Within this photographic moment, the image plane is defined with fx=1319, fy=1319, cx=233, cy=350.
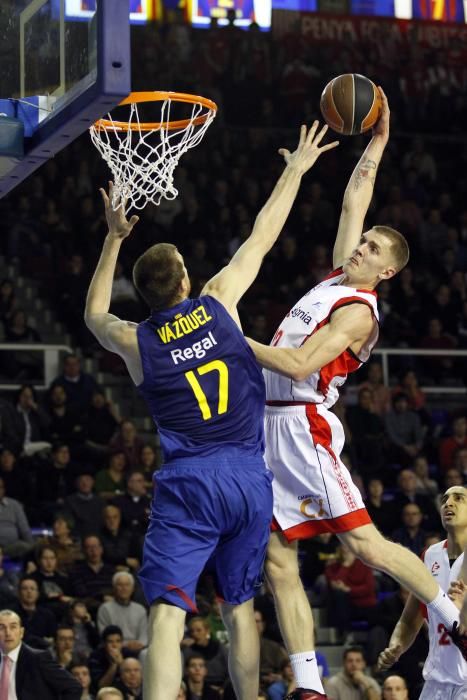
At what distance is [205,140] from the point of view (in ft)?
71.9

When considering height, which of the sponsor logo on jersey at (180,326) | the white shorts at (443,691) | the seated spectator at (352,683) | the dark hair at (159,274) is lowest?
the seated spectator at (352,683)

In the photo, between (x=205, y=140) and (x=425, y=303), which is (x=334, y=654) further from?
(x=205, y=140)

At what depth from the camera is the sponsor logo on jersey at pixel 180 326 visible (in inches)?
245

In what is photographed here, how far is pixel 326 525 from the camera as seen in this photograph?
6844 mm

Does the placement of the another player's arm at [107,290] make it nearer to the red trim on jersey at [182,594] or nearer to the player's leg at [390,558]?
the red trim on jersey at [182,594]

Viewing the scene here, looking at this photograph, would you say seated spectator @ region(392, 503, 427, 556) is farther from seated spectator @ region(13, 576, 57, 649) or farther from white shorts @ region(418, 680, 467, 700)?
white shorts @ region(418, 680, 467, 700)

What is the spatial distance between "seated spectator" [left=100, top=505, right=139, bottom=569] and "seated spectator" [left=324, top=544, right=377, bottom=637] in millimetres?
2010

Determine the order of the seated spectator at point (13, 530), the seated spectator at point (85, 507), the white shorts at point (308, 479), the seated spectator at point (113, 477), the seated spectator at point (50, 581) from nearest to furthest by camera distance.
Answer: the white shorts at point (308, 479) < the seated spectator at point (50, 581) < the seated spectator at point (13, 530) < the seated spectator at point (85, 507) < the seated spectator at point (113, 477)

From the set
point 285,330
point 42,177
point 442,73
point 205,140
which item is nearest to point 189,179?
point 205,140

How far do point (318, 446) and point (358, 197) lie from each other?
1.60 m

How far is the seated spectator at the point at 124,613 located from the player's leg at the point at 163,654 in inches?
245

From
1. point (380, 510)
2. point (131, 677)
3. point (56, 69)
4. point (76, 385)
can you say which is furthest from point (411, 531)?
point (56, 69)

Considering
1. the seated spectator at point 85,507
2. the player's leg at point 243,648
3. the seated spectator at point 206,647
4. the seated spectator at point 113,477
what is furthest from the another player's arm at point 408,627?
the seated spectator at point 113,477

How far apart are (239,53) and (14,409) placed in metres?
9.98
